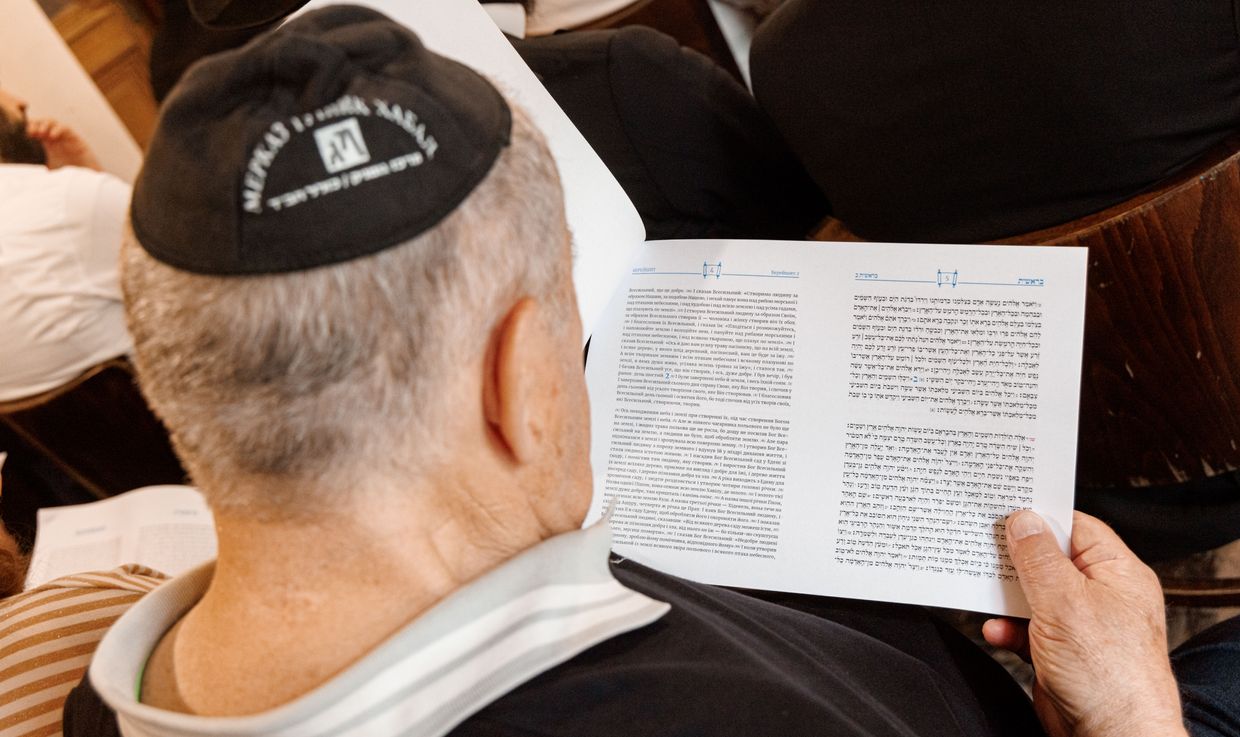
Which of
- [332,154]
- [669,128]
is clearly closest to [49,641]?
[332,154]

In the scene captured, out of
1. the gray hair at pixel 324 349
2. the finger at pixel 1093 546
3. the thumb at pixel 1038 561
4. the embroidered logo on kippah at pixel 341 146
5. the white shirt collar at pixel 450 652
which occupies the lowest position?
the finger at pixel 1093 546

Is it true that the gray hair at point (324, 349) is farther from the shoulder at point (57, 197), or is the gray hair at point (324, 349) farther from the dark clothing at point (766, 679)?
the shoulder at point (57, 197)

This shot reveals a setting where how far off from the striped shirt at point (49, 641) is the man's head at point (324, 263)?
324 mm

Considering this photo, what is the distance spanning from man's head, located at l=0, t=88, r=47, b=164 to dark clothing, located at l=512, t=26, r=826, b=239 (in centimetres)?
126

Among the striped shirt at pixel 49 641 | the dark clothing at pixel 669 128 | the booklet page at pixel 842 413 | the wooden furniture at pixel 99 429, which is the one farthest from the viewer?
the wooden furniture at pixel 99 429

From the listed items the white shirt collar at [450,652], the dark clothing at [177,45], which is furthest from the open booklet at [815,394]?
the dark clothing at [177,45]

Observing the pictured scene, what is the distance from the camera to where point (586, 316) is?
964 mm

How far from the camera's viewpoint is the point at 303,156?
0.51 meters

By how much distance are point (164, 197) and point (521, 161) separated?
0.70 ft

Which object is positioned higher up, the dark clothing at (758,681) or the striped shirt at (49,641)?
the striped shirt at (49,641)

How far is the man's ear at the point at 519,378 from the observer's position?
1.87ft

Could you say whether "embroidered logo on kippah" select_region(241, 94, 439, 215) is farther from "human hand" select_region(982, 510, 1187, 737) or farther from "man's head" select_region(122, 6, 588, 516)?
"human hand" select_region(982, 510, 1187, 737)

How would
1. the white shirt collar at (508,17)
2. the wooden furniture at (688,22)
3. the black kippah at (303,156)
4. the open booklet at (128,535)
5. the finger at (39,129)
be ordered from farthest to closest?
1. the finger at (39,129)
2. the wooden furniture at (688,22)
3. the white shirt collar at (508,17)
4. the open booklet at (128,535)
5. the black kippah at (303,156)

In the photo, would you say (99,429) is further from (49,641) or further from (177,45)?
(49,641)
